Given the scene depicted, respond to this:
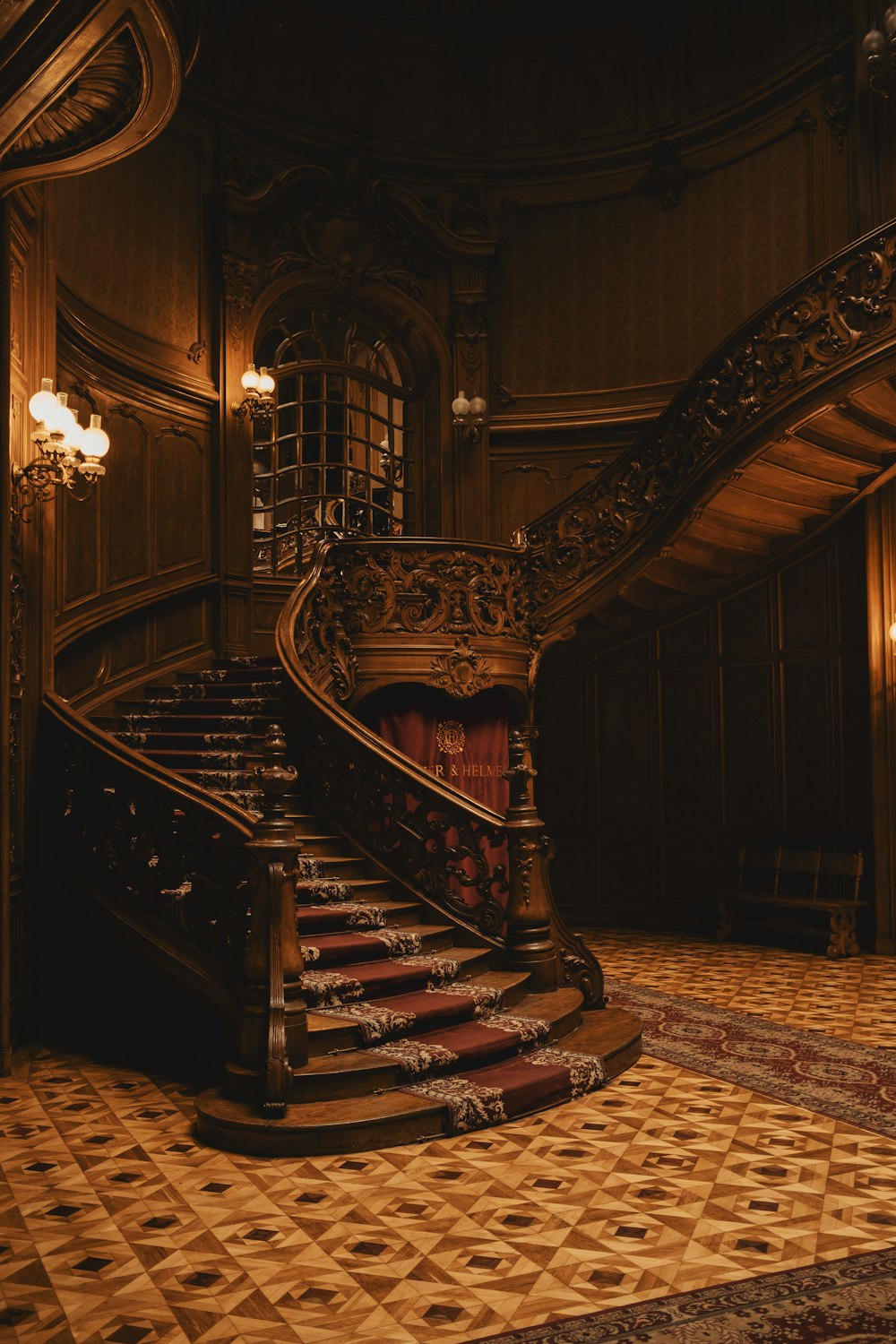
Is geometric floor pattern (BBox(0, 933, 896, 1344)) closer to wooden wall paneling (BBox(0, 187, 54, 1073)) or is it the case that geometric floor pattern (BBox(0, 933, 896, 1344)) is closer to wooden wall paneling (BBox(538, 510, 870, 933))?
wooden wall paneling (BBox(0, 187, 54, 1073))

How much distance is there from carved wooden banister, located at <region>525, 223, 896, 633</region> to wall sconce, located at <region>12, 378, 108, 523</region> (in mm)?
3705

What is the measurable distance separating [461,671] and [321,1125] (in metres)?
4.66

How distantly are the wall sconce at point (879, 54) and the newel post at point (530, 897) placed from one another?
21.1 ft

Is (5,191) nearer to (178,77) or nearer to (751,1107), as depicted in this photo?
(178,77)

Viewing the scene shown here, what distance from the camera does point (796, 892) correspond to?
357 inches

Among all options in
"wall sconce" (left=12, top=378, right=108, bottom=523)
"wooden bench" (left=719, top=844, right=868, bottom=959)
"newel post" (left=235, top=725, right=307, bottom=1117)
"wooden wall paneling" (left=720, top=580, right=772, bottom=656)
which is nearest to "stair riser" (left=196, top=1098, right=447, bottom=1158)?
"newel post" (left=235, top=725, right=307, bottom=1117)

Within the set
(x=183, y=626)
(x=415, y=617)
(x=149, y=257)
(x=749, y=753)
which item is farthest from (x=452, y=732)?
(x=149, y=257)

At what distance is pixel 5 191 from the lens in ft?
15.7

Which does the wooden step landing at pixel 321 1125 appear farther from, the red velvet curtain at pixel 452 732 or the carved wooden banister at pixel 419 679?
the red velvet curtain at pixel 452 732

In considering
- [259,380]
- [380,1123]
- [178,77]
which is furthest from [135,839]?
[259,380]

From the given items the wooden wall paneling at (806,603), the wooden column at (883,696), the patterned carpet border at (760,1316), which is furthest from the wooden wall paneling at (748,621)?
the patterned carpet border at (760,1316)

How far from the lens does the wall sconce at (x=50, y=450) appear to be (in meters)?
5.41

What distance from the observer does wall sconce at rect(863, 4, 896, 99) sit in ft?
28.4

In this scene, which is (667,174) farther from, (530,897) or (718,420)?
(530,897)
